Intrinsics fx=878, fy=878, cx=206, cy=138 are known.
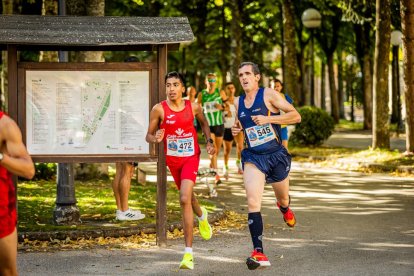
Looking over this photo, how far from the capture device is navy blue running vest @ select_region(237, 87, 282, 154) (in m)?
9.05

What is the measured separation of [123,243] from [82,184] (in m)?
6.23

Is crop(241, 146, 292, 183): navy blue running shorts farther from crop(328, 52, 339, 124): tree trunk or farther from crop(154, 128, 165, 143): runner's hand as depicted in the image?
crop(328, 52, 339, 124): tree trunk

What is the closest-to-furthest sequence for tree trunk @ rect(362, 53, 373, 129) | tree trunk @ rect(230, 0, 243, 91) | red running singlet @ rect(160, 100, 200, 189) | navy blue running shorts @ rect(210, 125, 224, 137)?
1. red running singlet @ rect(160, 100, 200, 189)
2. navy blue running shorts @ rect(210, 125, 224, 137)
3. tree trunk @ rect(230, 0, 243, 91)
4. tree trunk @ rect(362, 53, 373, 129)

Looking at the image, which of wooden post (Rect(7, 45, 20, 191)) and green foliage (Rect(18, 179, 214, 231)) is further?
green foliage (Rect(18, 179, 214, 231))

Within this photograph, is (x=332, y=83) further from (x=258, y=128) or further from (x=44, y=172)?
(x=258, y=128)

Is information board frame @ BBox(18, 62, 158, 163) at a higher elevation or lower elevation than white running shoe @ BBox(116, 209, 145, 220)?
higher

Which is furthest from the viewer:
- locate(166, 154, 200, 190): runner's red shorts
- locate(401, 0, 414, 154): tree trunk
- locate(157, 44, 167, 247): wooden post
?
locate(401, 0, 414, 154): tree trunk

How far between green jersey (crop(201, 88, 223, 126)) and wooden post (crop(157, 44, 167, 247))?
7.02 meters

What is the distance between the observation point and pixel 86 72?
410 inches

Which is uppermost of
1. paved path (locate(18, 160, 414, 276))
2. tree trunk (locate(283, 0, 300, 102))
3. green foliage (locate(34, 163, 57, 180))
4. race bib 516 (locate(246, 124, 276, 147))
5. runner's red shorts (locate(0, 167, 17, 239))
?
tree trunk (locate(283, 0, 300, 102))

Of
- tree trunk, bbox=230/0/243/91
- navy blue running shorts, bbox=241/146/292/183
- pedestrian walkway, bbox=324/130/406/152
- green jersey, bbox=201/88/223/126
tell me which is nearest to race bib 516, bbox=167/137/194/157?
navy blue running shorts, bbox=241/146/292/183

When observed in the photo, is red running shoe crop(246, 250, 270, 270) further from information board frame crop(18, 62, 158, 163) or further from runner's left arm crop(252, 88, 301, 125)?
information board frame crop(18, 62, 158, 163)

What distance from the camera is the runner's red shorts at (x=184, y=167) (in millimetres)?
9164

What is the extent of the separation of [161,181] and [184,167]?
109 centimetres
